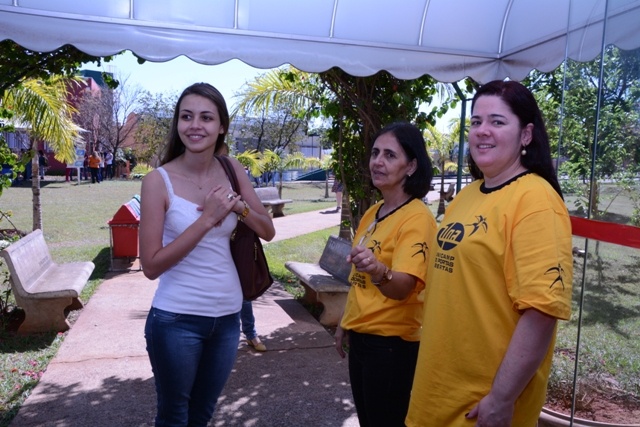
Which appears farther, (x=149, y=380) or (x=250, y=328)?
(x=250, y=328)

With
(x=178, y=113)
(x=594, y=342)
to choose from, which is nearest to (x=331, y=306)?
(x=594, y=342)

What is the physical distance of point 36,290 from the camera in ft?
17.2

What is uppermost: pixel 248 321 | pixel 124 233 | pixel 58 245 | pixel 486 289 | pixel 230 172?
pixel 230 172

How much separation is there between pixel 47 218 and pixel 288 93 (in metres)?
9.45

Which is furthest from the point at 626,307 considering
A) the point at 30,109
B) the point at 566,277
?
the point at 30,109

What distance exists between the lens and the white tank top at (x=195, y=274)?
2.25 m

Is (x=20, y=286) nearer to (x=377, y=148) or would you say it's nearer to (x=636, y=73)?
(x=377, y=148)

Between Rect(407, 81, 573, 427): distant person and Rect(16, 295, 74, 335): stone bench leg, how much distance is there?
4.39m

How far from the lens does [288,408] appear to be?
3.94 m

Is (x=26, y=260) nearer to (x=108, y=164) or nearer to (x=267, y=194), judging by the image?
(x=267, y=194)

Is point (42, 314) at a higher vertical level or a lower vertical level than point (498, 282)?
lower

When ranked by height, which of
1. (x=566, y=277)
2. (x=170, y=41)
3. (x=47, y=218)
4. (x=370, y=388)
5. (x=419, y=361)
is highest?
(x=170, y=41)

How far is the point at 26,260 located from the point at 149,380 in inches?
80.5

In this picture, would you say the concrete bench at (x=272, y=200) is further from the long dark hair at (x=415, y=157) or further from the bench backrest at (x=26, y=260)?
the long dark hair at (x=415, y=157)
